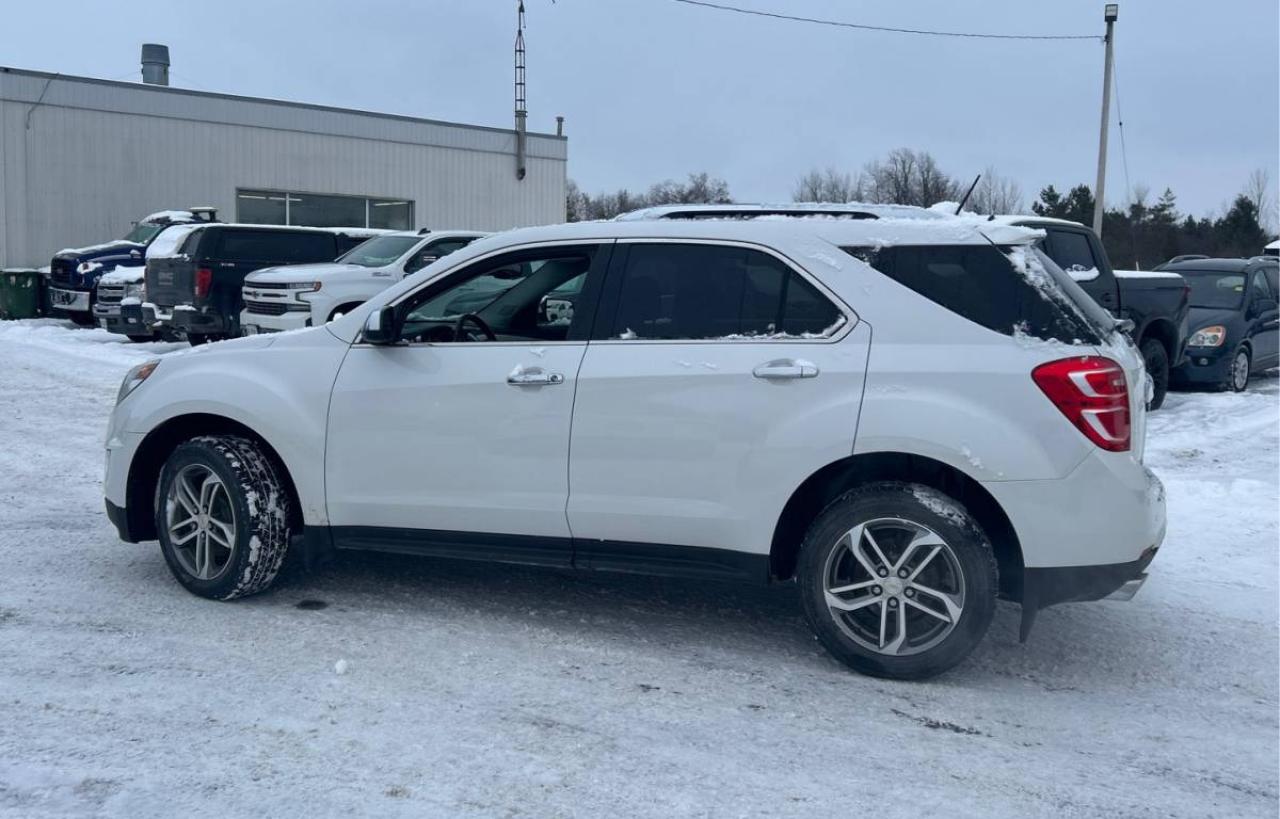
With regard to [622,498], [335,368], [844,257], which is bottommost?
[622,498]

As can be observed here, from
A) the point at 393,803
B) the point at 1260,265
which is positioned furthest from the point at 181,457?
the point at 1260,265

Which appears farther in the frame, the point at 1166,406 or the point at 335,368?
the point at 1166,406

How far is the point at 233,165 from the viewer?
104ft

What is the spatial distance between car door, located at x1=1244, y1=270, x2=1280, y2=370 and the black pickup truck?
219cm

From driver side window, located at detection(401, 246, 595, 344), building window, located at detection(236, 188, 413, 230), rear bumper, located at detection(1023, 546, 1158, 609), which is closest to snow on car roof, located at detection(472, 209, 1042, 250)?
driver side window, located at detection(401, 246, 595, 344)

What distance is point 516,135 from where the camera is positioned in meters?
36.3

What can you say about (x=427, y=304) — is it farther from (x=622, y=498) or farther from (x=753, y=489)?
(x=753, y=489)

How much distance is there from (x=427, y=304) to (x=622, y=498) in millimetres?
1338

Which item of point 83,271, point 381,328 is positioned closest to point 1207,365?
point 381,328

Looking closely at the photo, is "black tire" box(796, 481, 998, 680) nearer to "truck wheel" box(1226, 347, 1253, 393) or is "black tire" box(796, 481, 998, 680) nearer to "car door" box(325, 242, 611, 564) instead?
"car door" box(325, 242, 611, 564)

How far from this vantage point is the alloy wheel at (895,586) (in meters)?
4.71

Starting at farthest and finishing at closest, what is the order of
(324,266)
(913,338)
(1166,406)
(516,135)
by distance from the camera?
1. (516,135)
2. (324,266)
3. (1166,406)
4. (913,338)

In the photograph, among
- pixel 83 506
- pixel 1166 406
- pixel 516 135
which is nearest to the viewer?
pixel 83 506

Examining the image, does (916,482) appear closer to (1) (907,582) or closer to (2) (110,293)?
(1) (907,582)
